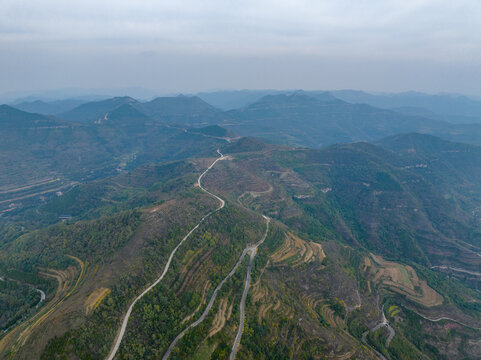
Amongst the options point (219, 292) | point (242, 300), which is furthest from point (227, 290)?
point (242, 300)

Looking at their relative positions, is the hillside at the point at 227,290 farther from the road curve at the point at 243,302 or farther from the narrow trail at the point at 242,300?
the road curve at the point at 243,302

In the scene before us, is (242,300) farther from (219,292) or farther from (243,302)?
(219,292)

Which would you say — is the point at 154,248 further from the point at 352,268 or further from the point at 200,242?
the point at 352,268

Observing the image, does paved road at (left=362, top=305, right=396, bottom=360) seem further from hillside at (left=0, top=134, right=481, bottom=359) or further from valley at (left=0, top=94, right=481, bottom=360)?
hillside at (left=0, top=134, right=481, bottom=359)

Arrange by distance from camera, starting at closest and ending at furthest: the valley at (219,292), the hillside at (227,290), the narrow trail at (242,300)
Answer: the valley at (219,292) → the hillside at (227,290) → the narrow trail at (242,300)

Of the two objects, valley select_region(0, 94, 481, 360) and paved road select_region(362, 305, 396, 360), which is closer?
valley select_region(0, 94, 481, 360)

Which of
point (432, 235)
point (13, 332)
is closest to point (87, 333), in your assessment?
point (13, 332)

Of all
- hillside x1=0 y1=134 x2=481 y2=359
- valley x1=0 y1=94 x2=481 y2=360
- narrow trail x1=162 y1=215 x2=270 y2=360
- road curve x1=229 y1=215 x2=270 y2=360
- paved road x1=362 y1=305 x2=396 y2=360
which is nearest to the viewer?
valley x1=0 y1=94 x2=481 y2=360

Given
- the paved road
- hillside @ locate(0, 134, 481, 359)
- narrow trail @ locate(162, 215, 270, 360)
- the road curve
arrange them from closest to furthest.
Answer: hillside @ locate(0, 134, 481, 359) → narrow trail @ locate(162, 215, 270, 360) → the road curve → the paved road

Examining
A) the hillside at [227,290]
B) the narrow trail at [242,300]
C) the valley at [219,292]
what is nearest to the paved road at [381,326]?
the valley at [219,292]

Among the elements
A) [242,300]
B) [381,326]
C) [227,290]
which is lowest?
[381,326]

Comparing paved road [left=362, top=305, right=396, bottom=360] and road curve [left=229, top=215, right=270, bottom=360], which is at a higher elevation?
road curve [left=229, top=215, right=270, bottom=360]

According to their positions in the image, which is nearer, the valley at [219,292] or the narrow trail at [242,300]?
the valley at [219,292]

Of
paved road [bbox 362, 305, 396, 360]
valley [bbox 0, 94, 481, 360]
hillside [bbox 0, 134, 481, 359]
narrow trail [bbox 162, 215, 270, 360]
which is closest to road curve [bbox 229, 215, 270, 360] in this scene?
narrow trail [bbox 162, 215, 270, 360]
